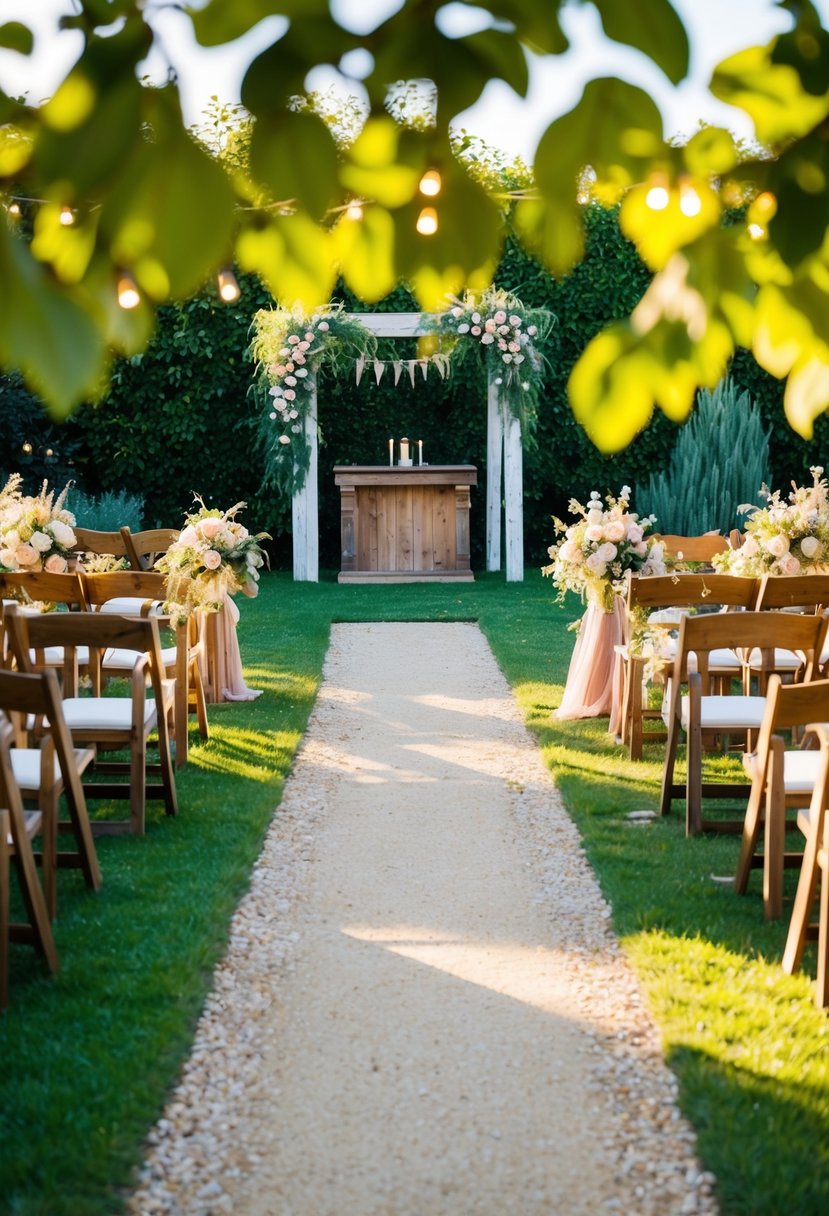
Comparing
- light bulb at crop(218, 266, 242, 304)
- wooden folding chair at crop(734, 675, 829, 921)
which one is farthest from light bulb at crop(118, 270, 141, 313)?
wooden folding chair at crop(734, 675, 829, 921)

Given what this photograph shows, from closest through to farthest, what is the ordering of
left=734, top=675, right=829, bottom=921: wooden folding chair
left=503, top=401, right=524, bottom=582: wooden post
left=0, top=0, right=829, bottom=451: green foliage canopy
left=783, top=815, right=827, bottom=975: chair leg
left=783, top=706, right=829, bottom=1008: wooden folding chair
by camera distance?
left=0, top=0, right=829, bottom=451: green foliage canopy, left=783, top=706, right=829, bottom=1008: wooden folding chair, left=783, top=815, right=827, bottom=975: chair leg, left=734, top=675, right=829, bottom=921: wooden folding chair, left=503, top=401, right=524, bottom=582: wooden post

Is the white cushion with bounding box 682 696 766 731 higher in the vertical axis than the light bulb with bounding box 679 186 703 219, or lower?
lower

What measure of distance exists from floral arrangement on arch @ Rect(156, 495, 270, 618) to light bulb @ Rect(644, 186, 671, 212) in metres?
6.06

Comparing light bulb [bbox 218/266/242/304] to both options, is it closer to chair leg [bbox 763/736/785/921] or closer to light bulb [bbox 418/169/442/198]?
light bulb [bbox 418/169/442/198]

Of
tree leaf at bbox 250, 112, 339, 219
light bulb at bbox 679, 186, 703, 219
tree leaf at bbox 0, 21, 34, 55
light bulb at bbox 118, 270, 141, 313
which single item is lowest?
light bulb at bbox 118, 270, 141, 313

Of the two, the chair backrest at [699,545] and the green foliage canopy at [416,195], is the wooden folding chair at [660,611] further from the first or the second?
the green foliage canopy at [416,195]

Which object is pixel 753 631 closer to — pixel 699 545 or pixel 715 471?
pixel 699 545

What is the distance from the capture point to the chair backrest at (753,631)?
523cm

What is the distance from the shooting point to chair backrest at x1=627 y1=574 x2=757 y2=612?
6609mm

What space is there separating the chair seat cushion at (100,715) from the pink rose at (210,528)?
7.00 feet

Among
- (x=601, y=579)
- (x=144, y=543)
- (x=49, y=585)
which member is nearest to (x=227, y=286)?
(x=49, y=585)

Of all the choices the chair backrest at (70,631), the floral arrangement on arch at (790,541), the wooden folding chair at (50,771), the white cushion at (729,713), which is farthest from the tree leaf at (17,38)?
the floral arrangement on arch at (790,541)

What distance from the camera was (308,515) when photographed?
15.2 metres

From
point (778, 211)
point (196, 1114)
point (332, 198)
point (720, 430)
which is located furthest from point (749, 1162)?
point (720, 430)
